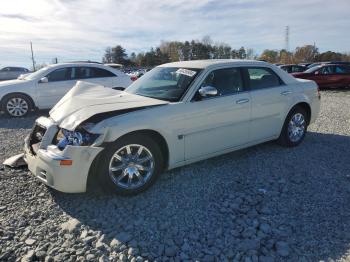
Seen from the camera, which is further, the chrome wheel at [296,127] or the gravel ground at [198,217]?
the chrome wheel at [296,127]

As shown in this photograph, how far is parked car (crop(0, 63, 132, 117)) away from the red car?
40.7ft

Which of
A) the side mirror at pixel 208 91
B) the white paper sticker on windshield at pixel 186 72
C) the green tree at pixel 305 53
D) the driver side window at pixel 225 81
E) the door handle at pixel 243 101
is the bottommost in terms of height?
the door handle at pixel 243 101

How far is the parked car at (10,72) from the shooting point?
3102 centimetres

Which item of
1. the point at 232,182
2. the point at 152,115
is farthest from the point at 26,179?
the point at 232,182

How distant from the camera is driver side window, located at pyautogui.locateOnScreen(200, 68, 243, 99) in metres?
5.07

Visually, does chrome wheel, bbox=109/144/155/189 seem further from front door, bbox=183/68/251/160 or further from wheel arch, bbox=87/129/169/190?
front door, bbox=183/68/251/160

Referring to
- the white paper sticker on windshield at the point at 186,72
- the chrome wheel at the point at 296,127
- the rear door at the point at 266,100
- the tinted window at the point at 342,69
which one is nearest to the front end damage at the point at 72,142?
the white paper sticker on windshield at the point at 186,72

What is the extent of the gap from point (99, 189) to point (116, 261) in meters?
1.50

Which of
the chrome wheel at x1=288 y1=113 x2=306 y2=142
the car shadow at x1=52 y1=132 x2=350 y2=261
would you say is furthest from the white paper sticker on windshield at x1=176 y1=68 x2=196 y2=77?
the chrome wheel at x1=288 y1=113 x2=306 y2=142

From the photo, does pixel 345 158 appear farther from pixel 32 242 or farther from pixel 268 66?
pixel 32 242

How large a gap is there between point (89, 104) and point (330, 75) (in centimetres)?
1749

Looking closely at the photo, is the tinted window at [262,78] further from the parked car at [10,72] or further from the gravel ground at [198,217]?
the parked car at [10,72]

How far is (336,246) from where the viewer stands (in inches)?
128

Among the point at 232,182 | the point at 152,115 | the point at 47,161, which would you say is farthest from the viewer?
the point at 232,182
